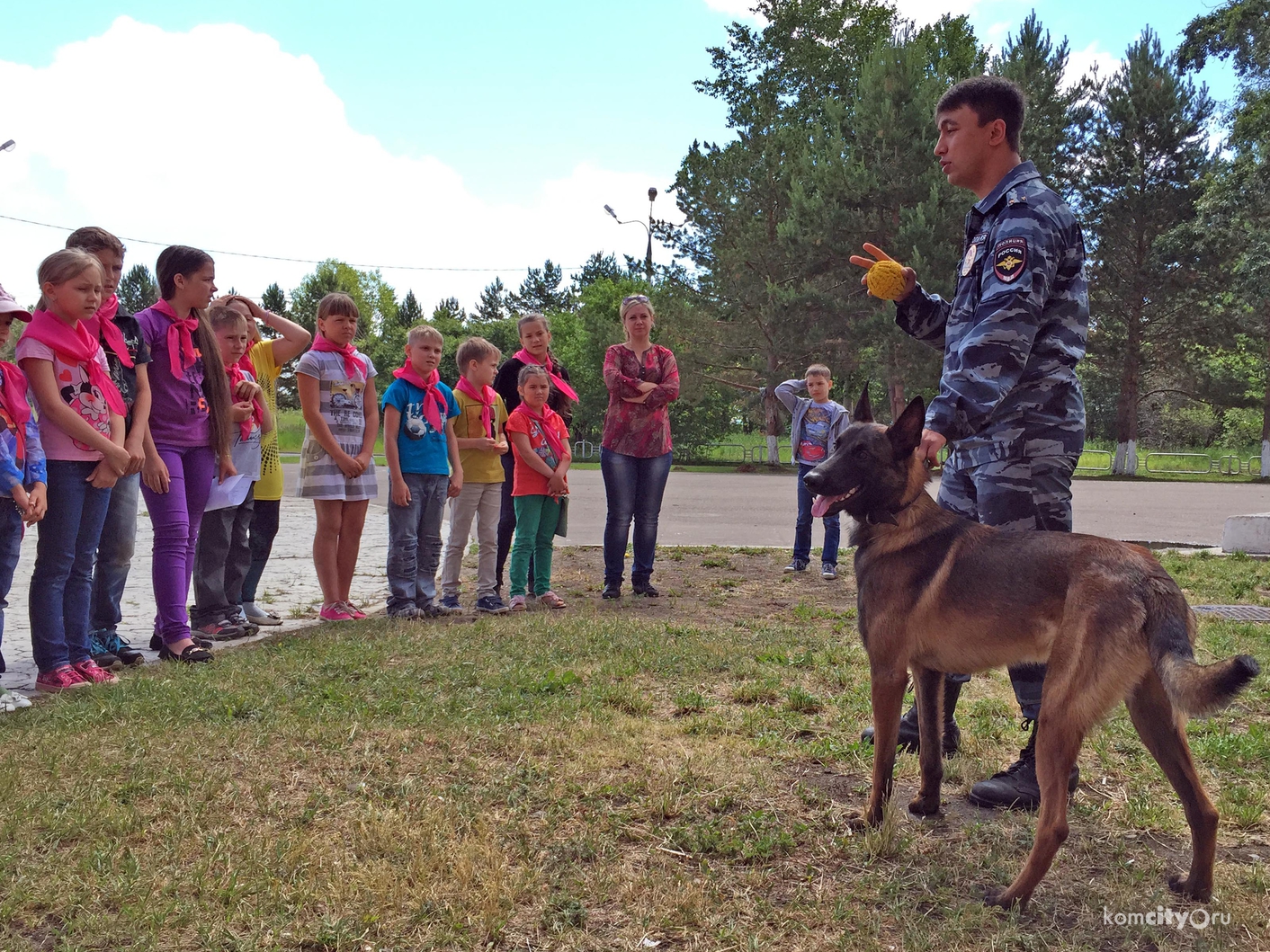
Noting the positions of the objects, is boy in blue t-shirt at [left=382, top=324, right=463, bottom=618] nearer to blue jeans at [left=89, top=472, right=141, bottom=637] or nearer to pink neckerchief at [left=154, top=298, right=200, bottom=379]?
pink neckerchief at [left=154, top=298, right=200, bottom=379]

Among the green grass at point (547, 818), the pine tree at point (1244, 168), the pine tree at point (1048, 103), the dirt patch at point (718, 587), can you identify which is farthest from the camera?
the pine tree at point (1048, 103)

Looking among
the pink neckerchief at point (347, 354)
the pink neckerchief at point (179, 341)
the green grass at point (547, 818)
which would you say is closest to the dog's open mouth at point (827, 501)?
the green grass at point (547, 818)

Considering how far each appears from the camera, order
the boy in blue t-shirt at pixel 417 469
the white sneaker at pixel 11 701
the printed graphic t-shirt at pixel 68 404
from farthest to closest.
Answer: the boy in blue t-shirt at pixel 417 469 < the printed graphic t-shirt at pixel 68 404 < the white sneaker at pixel 11 701

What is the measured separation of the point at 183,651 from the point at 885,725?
13.8ft

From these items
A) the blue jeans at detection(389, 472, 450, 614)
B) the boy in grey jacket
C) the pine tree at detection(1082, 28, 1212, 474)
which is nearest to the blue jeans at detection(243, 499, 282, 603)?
the blue jeans at detection(389, 472, 450, 614)

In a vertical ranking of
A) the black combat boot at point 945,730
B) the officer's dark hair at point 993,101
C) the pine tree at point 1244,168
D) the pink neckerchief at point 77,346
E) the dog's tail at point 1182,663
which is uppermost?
the pine tree at point 1244,168

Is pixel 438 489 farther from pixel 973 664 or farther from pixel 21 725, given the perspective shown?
pixel 973 664

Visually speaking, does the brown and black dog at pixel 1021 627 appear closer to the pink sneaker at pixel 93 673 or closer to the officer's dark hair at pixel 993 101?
the officer's dark hair at pixel 993 101

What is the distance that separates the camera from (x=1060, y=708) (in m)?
2.69

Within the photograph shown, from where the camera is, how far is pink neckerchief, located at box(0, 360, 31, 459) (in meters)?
4.56

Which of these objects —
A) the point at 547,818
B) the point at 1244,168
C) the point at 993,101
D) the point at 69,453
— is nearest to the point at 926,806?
the point at 547,818

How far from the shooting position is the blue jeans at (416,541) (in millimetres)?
7035

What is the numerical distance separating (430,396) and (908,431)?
15.8 feet

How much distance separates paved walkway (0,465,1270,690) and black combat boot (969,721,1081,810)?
482 cm
